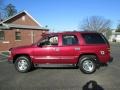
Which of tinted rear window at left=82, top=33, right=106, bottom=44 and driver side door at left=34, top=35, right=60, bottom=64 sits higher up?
tinted rear window at left=82, top=33, right=106, bottom=44

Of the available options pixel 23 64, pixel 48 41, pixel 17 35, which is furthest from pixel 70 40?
pixel 17 35

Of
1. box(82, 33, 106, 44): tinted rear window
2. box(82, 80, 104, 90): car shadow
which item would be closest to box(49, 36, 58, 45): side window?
box(82, 33, 106, 44): tinted rear window

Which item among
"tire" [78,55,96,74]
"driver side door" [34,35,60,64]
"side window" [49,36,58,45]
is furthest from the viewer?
"side window" [49,36,58,45]

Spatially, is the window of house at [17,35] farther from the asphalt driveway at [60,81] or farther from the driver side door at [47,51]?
the asphalt driveway at [60,81]

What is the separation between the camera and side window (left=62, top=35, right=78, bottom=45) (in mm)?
11222

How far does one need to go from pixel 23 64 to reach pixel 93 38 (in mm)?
3701

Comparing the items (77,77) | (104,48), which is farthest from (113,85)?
(104,48)

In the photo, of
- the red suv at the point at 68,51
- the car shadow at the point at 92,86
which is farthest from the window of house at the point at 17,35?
the car shadow at the point at 92,86

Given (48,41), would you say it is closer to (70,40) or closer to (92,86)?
(70,40)

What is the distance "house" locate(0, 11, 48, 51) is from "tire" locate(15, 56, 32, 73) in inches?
680

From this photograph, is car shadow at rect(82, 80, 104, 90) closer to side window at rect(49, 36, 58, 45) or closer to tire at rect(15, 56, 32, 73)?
side window at rect(49, 36, 58, 45)

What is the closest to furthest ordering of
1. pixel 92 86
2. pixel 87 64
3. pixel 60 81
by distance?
1. pixel 92 86
2. pixel 60 81
3. pixel 87 64

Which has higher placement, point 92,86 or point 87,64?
point 87,64

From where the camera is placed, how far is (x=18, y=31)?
30406mm
